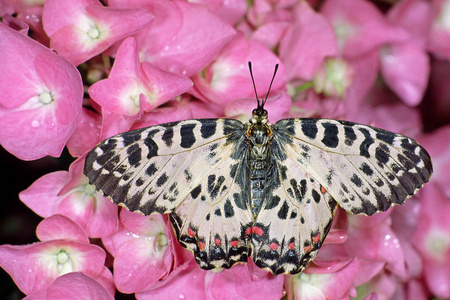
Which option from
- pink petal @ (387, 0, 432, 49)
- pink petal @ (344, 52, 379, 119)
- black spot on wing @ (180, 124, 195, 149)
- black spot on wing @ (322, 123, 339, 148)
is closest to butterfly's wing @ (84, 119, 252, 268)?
black spot on wing @ (180, 124, 195, 149)

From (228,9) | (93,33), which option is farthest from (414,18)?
(93,33)

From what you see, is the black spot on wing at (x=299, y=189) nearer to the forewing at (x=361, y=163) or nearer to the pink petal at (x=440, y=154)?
the forewing at (x=361, y=163)

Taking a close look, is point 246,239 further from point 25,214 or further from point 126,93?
point 25,214

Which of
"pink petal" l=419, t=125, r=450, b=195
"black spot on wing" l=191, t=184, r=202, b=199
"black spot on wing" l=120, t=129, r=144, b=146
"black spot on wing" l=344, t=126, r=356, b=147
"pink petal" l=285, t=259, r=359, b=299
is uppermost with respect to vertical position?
"black spot on wing" l=120, t=129, r=144, b=146

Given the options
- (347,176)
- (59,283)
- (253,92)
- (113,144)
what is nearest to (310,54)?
(253,92)

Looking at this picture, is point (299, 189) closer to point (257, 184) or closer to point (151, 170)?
point (257, 184)

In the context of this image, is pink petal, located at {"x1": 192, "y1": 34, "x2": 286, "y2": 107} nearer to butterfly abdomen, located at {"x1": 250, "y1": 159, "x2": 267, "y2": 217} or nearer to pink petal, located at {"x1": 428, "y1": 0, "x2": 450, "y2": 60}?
butterfly abdomen, located at {"x1": 250, "y1": 159, "x2": 267, "y2": 217}

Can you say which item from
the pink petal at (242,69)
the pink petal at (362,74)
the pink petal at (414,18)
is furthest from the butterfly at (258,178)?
the pink petal at (414,18)
